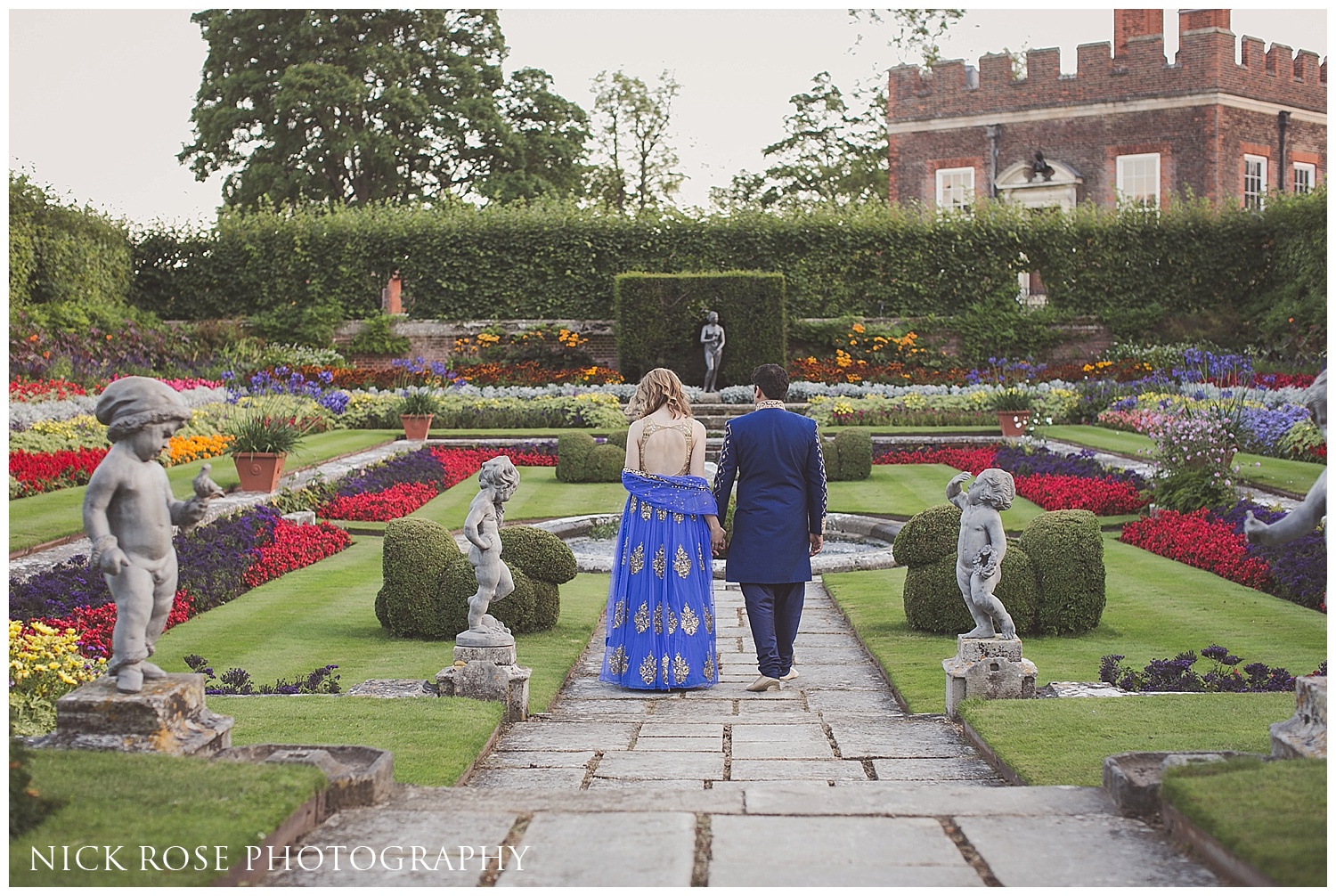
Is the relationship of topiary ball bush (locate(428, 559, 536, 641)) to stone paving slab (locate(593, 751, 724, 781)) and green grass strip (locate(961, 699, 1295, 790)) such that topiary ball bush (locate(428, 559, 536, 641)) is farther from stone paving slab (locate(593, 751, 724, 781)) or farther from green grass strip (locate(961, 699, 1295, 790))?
green grass strip (locate(961, 699, 1295, 790))

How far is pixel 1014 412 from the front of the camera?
17.2 metres

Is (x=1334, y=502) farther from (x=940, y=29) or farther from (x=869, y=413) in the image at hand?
(x=940, y=29)

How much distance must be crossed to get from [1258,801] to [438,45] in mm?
33366

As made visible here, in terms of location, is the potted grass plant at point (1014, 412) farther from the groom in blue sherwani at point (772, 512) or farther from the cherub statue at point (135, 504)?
the cherub statue at point (135, 504)

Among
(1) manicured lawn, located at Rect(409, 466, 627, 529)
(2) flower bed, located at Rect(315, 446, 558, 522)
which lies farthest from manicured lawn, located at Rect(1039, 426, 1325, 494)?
(2) flower bed, located at Rect(315, 446, 558, 522)

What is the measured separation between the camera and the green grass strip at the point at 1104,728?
14.0 feet

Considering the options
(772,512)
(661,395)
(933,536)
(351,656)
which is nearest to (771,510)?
(772,512)

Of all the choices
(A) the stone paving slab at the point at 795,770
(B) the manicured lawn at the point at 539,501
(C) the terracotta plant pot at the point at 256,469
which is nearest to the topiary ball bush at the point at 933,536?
(A) the stone paving slab at the point at 795,770

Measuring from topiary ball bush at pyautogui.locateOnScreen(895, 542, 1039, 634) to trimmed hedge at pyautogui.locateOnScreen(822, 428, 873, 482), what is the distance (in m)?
7.46

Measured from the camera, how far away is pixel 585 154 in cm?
3519

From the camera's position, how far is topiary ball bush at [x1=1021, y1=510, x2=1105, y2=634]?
688 cm

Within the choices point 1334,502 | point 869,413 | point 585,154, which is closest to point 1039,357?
point 869,413

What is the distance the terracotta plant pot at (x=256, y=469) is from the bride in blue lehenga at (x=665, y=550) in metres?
6.11

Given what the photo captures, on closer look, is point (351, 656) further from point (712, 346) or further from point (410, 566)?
point (712, 346)
